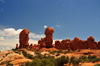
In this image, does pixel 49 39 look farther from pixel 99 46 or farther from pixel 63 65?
pixel 63 65

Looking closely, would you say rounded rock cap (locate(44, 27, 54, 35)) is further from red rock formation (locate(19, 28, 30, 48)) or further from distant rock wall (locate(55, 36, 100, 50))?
distant rock wall (locate(55, 36, 100, 50))

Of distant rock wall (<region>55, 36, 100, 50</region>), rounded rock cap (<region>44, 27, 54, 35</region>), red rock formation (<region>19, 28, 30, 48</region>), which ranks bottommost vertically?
distant rock wall (<region>55, 36, 100, 50</region>)

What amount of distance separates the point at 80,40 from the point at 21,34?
3100 cm

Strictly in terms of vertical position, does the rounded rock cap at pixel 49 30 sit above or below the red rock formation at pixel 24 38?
above

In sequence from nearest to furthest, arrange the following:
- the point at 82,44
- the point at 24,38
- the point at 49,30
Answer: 1. the point at 24,38
2. the point at 49,30
3. the point at 82,44

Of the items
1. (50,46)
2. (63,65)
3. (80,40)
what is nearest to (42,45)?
(50,46)

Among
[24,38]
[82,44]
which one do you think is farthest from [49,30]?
[82,44]

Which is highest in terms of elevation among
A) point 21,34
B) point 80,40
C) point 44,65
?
point 21,34

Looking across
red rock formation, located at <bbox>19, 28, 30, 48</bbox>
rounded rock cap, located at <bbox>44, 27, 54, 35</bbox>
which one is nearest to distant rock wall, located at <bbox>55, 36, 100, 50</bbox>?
rounded rock cap, located at <bbox>44, 27, 54, 35</bbox>

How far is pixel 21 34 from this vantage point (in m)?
46.2

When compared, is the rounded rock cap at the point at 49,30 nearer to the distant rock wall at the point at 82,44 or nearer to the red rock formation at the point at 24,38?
the red rock formation at the point at 24,38

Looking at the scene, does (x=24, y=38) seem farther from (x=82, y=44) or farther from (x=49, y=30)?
(x=82, y=44)

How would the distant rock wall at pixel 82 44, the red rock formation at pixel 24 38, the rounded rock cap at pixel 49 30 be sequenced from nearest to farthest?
the distant rock wall at pixel 82 44
the red rock formation at pixel 24 38
the rounded rock cap at pixel 49 30

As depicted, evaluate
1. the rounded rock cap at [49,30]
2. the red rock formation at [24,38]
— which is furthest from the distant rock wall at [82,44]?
the red rock formation at [24,38]
